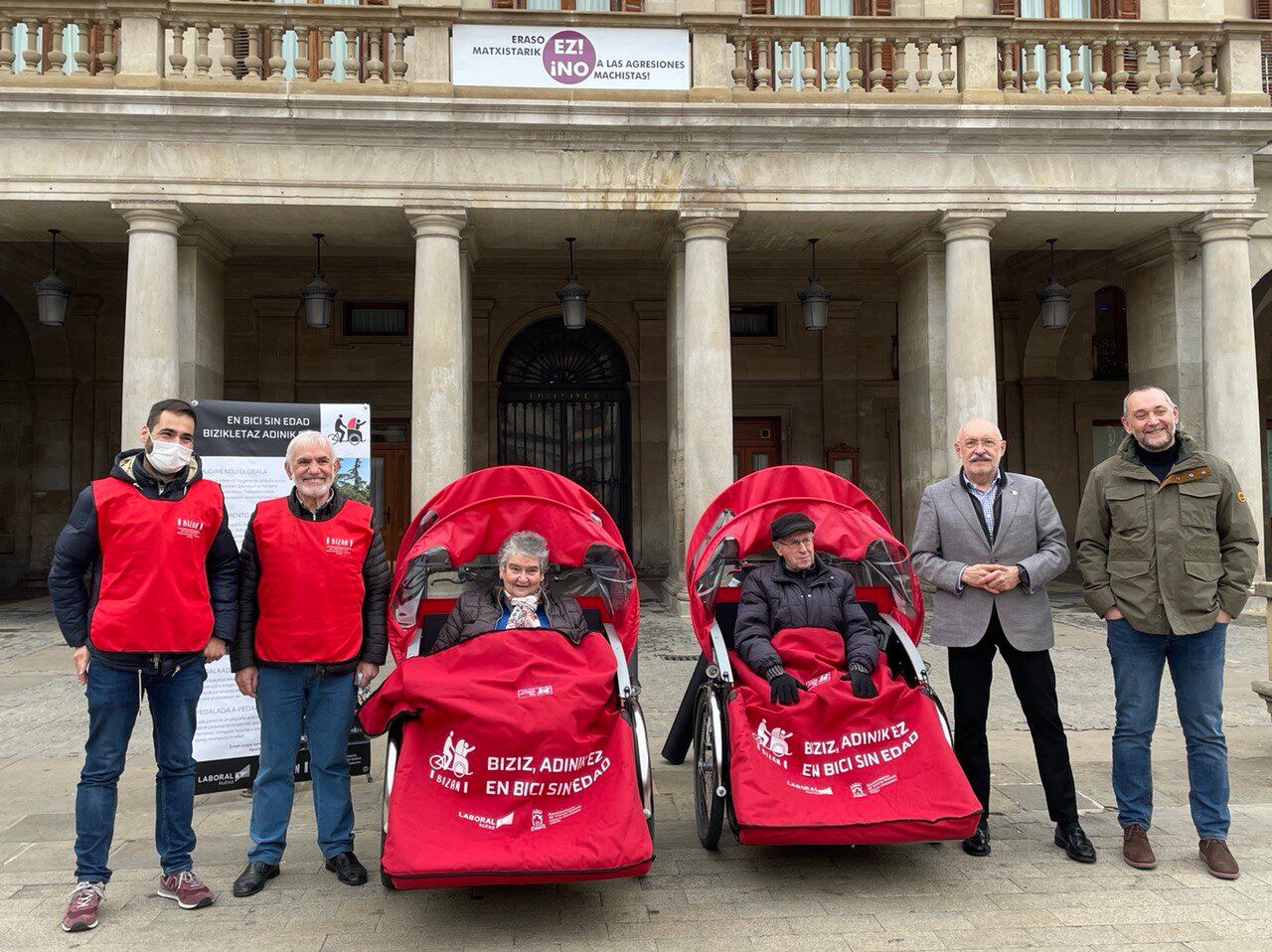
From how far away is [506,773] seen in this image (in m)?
3.65

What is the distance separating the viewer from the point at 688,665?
9.00m

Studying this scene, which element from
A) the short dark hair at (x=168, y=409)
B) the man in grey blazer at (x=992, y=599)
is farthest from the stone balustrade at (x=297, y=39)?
the man in grey blazer at (x=992, y=599)

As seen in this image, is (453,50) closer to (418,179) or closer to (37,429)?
Result: (418,179)

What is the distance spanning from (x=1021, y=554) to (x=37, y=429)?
57.2 feet


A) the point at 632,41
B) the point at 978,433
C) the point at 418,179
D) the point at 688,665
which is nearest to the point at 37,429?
the point at 418,179

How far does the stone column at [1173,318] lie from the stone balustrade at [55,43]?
14286 millimetres

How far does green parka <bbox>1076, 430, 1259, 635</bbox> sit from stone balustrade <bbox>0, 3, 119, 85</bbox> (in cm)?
1207

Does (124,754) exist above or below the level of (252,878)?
above

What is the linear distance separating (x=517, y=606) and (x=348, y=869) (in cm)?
144

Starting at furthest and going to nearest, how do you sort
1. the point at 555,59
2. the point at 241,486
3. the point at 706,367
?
the point at 706,367 < the point at 555,59 < the point at 241,486

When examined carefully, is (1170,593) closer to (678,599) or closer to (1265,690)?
(1265,690)

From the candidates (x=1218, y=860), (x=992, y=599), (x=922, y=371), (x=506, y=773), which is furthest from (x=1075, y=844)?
(x=922, y=371)

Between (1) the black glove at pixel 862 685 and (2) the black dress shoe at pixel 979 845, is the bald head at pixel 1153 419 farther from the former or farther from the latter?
(2) the black dress shoe at pixel 979 845

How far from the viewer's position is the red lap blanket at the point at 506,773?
11.3 feet
